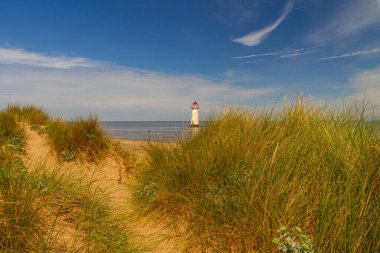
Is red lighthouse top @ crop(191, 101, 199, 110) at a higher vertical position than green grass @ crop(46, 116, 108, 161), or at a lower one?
higher

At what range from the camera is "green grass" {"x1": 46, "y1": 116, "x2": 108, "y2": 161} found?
28.3 feet

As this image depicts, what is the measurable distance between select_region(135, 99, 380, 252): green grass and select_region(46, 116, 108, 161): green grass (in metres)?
3.80

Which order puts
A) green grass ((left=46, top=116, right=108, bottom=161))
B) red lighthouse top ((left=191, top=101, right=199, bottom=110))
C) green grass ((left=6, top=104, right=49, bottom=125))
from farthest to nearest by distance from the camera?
red lighthouse top ((left=191, top=101, right=199, bottom=110))
green grass ((left=6, top=104, right=49, bottom=125))
green grass ((left=46, top=116, right=108, bottom=161))

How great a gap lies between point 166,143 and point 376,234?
4.66 metres

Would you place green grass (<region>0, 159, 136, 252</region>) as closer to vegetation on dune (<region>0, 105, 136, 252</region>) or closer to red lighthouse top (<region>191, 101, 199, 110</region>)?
vegetation on dune (<region>0, 105, 136, 252</region>)

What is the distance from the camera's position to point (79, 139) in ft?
28.7

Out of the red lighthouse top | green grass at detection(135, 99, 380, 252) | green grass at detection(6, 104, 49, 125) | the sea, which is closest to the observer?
green grass at detection(135, 99, 380, 252)

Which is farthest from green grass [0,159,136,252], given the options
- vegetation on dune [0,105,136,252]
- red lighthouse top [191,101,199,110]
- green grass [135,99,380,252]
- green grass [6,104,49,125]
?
red lighthouse top [191,101,199,110]

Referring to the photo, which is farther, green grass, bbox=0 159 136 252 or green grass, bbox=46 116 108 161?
green grass, bbox=46 116 108 161

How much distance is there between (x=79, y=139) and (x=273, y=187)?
7082 mm

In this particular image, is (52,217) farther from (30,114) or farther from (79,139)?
(30,114)

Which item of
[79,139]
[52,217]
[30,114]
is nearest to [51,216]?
[52,217]

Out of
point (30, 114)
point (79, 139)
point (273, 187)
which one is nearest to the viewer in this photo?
point (273, 187)

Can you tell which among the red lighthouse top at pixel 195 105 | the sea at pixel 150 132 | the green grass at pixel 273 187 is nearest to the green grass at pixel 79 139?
the sea at pixel 150 132
